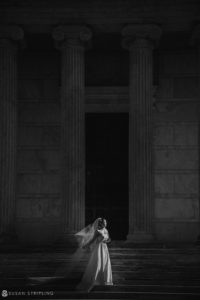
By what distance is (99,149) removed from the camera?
42094 millimetres

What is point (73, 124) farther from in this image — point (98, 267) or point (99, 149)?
point (98, 267)

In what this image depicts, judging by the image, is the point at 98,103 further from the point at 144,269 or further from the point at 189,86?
the point at 144,269

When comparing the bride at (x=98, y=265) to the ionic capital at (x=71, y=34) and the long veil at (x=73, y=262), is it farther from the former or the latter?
the ionic capital at (x=71, y=34)

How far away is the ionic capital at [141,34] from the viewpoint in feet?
120

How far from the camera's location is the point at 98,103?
41219mm

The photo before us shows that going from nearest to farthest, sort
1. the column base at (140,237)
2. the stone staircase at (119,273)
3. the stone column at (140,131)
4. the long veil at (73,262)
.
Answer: the stone staircase at (119,273), the long veil at (73,262), the column base at (140,237), the stone column at (140,131)

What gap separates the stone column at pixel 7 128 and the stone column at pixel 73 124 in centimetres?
246

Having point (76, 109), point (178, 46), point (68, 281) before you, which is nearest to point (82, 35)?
point (76, 109)

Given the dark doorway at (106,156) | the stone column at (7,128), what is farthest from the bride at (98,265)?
the dark doorway at (106,156)

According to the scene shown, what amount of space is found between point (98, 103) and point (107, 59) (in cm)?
256

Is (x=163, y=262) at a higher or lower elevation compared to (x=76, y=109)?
lower

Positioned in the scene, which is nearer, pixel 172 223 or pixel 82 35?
pixel 82 35

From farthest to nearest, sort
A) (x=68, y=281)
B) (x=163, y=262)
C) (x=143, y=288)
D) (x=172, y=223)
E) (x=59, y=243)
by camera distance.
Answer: (x=172, y=223) < (x=59, y=243) < (x=163, y=262) < (x=68, y=281) < (x=143, y=288)

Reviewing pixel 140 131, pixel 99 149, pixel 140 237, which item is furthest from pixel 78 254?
pixel 99 149
